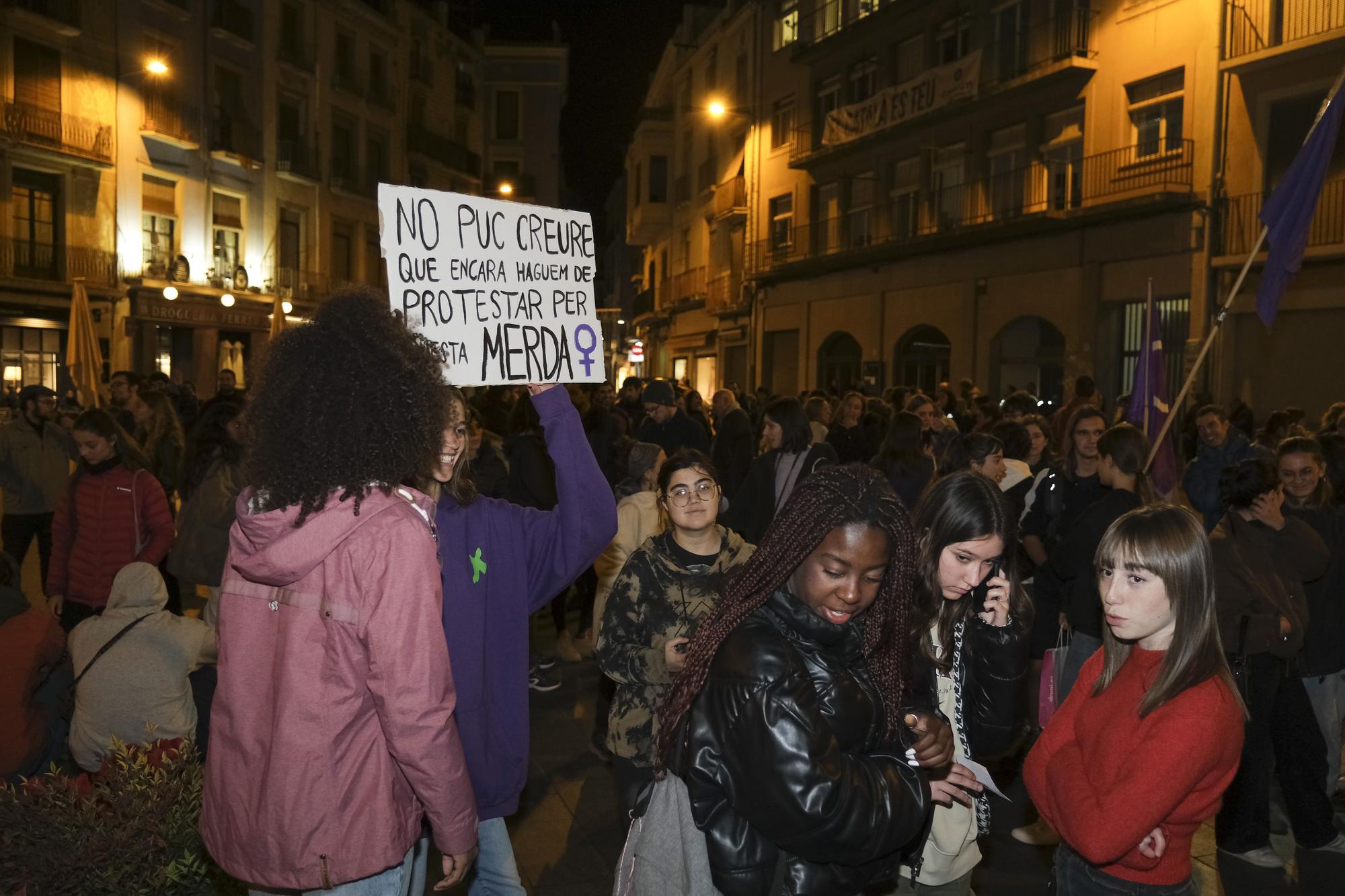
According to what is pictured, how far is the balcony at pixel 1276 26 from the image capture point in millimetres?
15320

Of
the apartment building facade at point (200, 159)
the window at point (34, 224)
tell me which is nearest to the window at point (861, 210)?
the apartment building facade at point (200, 159)

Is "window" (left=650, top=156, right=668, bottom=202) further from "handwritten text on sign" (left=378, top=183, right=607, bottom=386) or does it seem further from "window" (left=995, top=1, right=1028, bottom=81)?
"handwritten text on sign" (left=378, top=183, right=607, bottom=386)

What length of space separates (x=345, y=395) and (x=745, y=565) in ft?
3.18

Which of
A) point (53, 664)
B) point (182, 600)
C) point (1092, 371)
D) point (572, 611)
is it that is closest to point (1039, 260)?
point (1092, 371)

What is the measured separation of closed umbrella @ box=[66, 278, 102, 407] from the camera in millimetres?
→ 13938

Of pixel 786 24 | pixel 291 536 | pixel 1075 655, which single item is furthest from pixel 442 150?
pixel 291 536

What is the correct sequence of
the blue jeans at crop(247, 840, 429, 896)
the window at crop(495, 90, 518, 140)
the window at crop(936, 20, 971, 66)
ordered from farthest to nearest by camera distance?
the window at crop(495, 90, 518, 140)
the window at crop(936, 20, 971, 66)
the blue jeans at crop(247, 840, 429, 896)

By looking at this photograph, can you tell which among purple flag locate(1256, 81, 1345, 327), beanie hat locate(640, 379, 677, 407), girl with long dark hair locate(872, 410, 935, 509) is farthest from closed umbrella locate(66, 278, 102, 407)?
purple flag locate(1256, 81, 1345, 327)

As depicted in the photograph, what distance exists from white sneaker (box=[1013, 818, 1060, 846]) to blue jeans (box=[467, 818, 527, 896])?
2756 millimetres

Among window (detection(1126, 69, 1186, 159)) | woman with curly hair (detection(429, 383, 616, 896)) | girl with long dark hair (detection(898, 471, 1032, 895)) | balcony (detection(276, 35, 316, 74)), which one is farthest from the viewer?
balcony (detection(276, 35, 316, 74))

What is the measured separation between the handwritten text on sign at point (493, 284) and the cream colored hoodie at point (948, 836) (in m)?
1.48

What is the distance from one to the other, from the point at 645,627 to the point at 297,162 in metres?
33.5

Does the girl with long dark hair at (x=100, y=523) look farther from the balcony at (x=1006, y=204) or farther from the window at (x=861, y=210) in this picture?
the window at (x=861, y=210)

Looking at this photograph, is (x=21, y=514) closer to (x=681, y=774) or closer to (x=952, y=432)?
(x=952, y=432)
